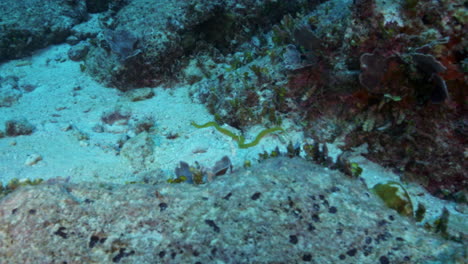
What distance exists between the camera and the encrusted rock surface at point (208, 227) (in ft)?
6.25

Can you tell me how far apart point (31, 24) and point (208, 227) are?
9279 millimetres

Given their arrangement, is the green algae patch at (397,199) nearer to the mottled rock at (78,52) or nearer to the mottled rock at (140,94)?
the mottled rock at (140,94)

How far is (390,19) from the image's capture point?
324 centimetres

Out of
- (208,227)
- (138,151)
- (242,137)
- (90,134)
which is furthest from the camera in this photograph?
(90,134)

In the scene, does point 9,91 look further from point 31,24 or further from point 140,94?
point 140,94

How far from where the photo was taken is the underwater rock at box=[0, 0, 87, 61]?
308 inches

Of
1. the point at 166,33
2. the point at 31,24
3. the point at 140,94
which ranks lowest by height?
the point at 140,94

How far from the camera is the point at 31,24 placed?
8.07m

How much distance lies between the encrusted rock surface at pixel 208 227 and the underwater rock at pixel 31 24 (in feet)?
26.1

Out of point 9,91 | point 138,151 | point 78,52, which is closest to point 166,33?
point 138,151

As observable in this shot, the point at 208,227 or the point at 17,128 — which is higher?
the point at 208,227

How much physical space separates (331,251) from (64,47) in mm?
9733

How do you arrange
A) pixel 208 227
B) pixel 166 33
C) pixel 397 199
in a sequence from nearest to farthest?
pixel 208 227, pixel 397 199, pixel 166 33

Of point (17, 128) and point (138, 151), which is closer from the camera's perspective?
point (138, 151)
